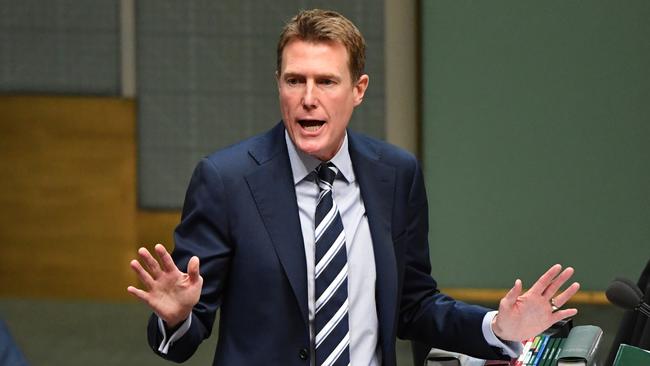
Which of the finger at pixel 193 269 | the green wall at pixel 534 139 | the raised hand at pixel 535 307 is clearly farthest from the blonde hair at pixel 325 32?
the green wall at pixel 534 139

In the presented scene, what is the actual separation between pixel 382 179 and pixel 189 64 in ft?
16.9

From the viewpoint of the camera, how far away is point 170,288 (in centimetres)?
243

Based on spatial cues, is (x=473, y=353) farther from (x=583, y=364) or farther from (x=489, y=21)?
(x=489, y=21)

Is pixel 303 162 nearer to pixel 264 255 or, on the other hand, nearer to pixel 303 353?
pixel 264 255

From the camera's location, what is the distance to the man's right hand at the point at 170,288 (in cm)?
239

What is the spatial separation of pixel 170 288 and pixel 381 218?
50 cm

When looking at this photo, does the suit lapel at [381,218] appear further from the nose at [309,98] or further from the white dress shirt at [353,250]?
the nose at [309,98]

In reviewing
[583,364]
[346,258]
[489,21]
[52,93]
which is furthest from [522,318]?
[52,93]

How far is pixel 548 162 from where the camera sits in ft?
24.5

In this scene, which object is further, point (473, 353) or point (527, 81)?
point (527, 81)

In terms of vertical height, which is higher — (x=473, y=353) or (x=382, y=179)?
(x=382, y=179)

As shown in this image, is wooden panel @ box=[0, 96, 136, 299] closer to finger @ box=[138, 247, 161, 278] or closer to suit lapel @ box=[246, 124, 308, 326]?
suit lapel @ box=[246, 124, 308, 326]

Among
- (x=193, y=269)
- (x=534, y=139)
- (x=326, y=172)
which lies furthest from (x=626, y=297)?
(x=534, y=139)

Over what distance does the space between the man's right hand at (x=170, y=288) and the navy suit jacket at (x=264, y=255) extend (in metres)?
0.09
